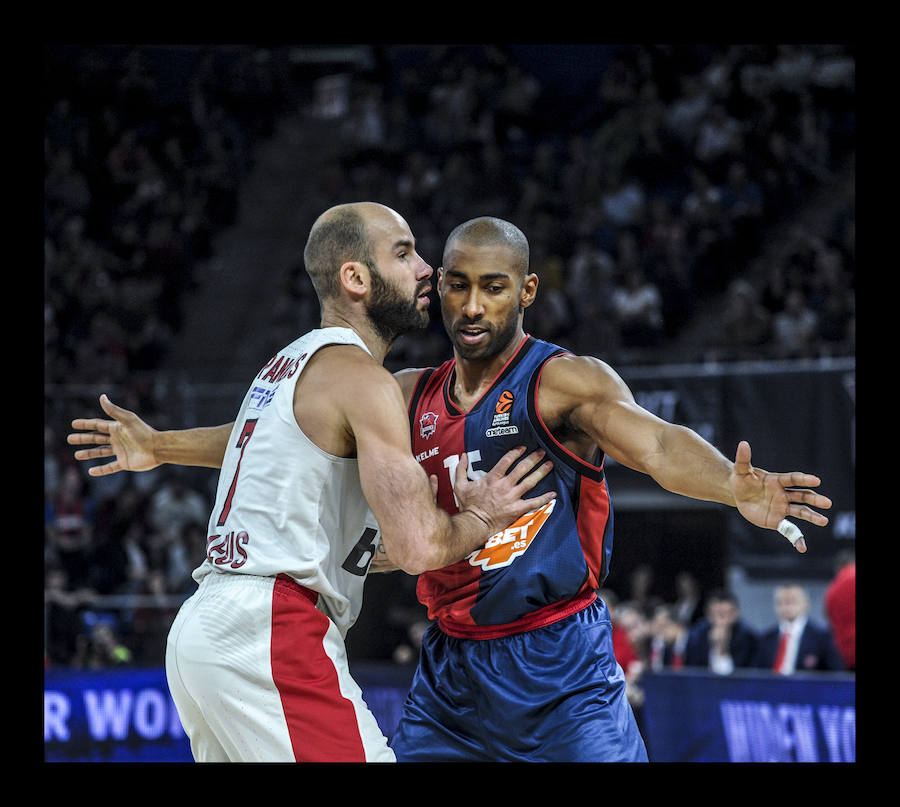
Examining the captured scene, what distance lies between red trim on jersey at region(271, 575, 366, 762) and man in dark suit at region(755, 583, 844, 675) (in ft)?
20.6

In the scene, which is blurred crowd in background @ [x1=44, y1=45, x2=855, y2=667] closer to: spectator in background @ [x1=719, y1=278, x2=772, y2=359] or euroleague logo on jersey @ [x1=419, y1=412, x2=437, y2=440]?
spectator in background @ [x1=719, y1=278, x2=772, y2=359]

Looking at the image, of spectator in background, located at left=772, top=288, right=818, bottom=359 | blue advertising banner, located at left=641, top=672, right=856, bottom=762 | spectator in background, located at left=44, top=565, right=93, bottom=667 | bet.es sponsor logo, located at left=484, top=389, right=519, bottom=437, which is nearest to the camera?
bet.es sponsor logo, located at left=484, top=389, right=519, bottom=437

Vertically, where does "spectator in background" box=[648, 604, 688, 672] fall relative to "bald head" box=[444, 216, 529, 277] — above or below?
below

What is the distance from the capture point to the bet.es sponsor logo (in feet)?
14.1

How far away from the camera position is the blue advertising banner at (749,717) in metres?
7.84

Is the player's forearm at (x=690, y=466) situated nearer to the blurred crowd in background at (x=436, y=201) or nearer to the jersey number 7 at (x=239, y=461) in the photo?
the jersey number 7 at (x=239, y=461)

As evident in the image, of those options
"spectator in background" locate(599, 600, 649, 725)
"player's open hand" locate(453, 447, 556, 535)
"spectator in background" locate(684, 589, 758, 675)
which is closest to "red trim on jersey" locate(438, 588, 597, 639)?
"player's open hand" locate(453, 447, 556, 535)

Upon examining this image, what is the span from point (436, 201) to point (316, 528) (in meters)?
11.9

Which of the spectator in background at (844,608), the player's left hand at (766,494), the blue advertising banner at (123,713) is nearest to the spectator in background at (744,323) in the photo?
the spectator in background at (844,608)

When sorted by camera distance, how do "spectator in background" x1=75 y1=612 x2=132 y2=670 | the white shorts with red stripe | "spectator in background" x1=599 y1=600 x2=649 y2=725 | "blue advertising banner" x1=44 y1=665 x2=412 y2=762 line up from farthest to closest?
"spectator in background" x1=75 y1=612 x2=132 y2=670
"blue advertising banner" x1=44 y1=665 x2=412 y2=762
"spectator in background" x1=599 y1=600 x2=649 y2=725
the white shorts with red stripe

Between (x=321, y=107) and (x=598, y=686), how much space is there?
1576 centimetres

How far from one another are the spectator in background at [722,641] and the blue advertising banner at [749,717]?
1.13 m

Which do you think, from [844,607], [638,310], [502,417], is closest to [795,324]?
[638,310]

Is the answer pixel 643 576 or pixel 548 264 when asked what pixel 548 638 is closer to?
pixel 643 576
